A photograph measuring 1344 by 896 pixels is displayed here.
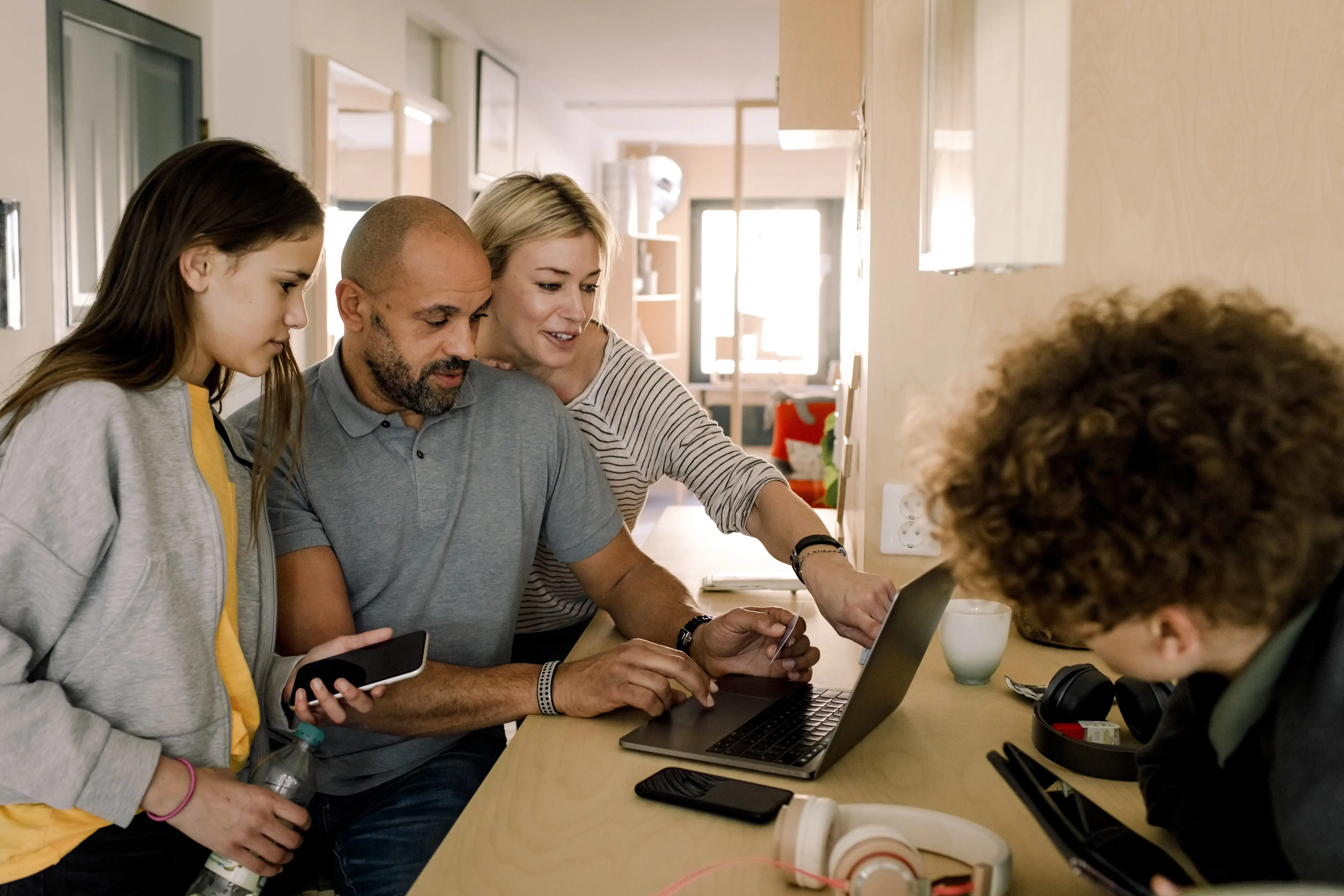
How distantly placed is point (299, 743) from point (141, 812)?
0.18 m

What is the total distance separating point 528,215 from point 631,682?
3.21ft

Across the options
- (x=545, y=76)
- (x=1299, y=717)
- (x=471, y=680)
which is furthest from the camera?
(x=545, y=76)

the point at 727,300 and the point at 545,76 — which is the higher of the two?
the point at 545,76

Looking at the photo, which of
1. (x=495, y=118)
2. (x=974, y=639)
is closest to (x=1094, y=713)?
(x=974, y=639)

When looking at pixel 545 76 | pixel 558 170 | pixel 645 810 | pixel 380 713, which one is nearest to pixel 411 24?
pixel 545 76

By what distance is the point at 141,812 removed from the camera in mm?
1182

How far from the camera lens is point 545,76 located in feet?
22.6

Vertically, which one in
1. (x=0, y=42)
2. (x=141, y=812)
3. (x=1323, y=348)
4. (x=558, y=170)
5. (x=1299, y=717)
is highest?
(x=558, y=170)

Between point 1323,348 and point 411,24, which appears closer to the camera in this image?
point 1323,348

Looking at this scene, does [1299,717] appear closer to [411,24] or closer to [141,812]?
[141,812]

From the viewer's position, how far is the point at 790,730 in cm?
125

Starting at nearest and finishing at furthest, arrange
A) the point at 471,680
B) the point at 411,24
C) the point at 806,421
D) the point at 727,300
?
the point at 471,680 < the point at 411,24 < the point at 806,421 < the point at 727,300

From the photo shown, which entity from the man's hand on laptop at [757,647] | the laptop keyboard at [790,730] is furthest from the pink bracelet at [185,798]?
the man's hand on laptop at [757,647]

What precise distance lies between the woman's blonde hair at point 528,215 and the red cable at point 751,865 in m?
1.22
